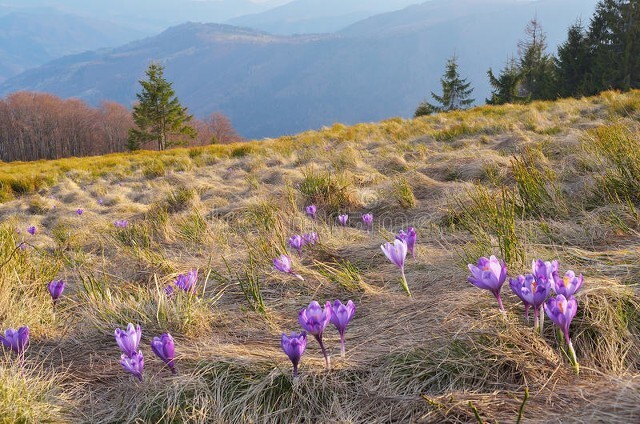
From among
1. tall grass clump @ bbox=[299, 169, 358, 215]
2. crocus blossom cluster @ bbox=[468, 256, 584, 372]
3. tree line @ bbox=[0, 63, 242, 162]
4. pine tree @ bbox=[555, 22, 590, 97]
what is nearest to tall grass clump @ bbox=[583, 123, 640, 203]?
crocus blossom cluster @ bbox=[468, 256, 584, 372]

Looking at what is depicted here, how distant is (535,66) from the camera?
40.5 m

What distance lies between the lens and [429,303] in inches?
72.7

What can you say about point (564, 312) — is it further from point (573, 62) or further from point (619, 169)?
point (573, 62)

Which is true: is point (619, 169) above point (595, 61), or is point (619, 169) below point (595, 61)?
below

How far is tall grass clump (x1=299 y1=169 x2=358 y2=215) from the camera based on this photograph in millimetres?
4789

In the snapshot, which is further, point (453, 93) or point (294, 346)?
point (453, 93)

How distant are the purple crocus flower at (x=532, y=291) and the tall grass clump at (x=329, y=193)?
130 inches

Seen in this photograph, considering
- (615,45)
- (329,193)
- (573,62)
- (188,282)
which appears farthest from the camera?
(573,62)

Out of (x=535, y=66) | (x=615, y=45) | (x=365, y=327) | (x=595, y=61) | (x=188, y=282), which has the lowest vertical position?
(x=365, y=327)

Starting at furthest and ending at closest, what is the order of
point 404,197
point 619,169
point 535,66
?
1. point 535,66
2. point 404,197
3. point 619,169

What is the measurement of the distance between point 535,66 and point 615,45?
1037cm

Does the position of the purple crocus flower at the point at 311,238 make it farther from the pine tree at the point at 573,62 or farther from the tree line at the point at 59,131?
the tree line at the point at 59,131

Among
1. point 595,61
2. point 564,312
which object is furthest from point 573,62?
point 564,312

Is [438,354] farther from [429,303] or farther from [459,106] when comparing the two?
[459,106]
